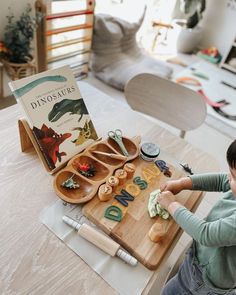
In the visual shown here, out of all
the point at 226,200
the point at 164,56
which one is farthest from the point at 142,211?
the point at 164,56

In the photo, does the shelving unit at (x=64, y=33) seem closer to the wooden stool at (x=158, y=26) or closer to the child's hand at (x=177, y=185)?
the wooden stool at (x=158, y=26)

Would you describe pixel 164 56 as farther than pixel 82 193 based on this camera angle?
Yes

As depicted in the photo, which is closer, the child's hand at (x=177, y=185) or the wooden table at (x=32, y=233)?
the wooden table at (x=32, y=233)

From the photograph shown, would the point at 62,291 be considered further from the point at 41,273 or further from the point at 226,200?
the point at 226,200

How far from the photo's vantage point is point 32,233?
0.57 meters

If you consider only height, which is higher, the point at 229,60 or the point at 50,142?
the point at 50,142

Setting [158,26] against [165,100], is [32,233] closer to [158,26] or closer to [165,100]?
[165,100]

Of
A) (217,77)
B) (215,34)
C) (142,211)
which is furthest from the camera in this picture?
(215,34)

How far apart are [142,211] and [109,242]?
0.39ft

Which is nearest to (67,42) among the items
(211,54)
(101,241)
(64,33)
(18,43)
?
(64,33)

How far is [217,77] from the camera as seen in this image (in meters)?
2.84

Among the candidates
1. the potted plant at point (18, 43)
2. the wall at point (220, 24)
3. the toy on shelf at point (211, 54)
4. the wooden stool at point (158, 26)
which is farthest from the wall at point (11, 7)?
the wall at point (220, 24)

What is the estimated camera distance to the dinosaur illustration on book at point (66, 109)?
2.30 ft

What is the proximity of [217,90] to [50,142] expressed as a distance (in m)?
2.29
